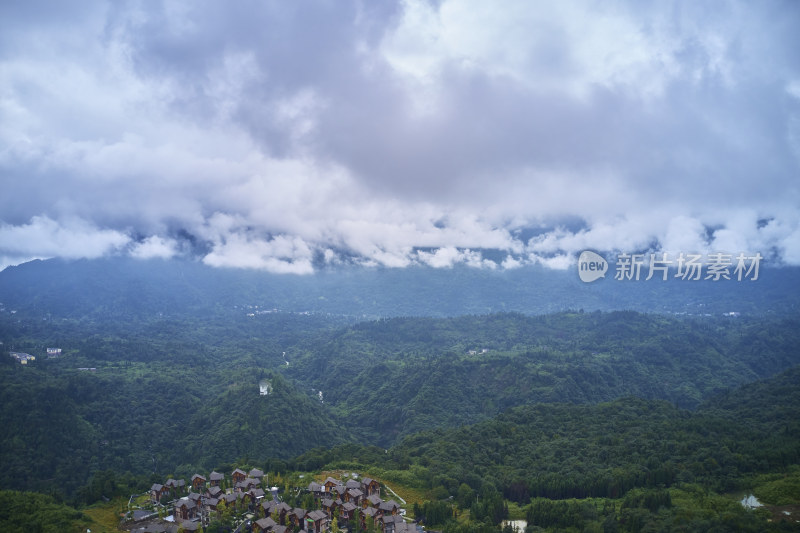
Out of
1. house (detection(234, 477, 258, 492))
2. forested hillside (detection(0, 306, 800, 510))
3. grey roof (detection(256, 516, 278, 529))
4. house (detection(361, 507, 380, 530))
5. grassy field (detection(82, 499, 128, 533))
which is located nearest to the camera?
grey roof (detection(256, 516, 278, 529))

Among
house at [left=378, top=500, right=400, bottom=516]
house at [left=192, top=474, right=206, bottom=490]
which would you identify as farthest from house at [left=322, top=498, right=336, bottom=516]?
house at [left=192, top=474, right=206, bottom=490]

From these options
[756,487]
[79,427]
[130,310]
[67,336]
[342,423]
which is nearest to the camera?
[756,487]

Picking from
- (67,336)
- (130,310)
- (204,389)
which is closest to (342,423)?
(204,389)

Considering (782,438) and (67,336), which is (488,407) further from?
(67,336)

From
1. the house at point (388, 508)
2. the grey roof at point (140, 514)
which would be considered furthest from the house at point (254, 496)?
the house at point (388, 508)

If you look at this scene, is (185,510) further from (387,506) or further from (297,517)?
(387,506)

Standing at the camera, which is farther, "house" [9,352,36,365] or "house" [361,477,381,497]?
"house" [9,352,36,365]

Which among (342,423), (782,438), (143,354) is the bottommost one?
(342,423)

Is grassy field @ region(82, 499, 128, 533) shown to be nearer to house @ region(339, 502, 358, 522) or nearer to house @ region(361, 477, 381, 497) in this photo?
house @ region(339, 502, 358, 522)

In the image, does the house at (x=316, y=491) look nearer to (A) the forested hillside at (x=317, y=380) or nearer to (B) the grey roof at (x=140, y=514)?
(B) the grey roof at (x=140, y=514)

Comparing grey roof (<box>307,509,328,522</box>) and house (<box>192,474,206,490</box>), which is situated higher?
grey roof (<box>307,509,328,522</box>)
